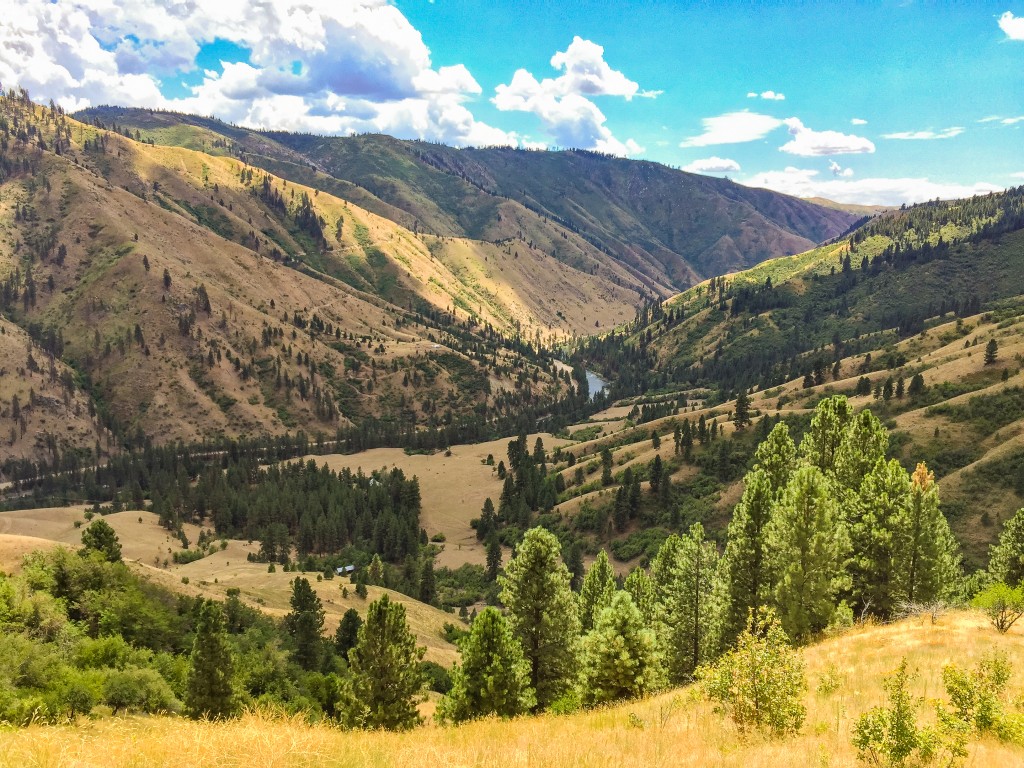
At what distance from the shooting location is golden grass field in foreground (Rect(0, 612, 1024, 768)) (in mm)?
15172

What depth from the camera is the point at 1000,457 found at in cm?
8912

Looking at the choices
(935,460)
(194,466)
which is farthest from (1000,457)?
(194,466)

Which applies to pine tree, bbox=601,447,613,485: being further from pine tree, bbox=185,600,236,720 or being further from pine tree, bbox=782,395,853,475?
pine tree, bbox=185,600,236,720

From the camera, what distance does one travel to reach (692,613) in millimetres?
44000

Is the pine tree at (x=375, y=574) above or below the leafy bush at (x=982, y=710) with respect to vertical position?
below

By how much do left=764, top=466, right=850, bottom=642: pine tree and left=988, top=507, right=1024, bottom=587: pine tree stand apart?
92.7ft

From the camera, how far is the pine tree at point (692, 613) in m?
43.2

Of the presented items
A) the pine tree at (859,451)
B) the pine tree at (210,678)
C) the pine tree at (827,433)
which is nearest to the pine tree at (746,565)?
the pine tree at (859,451)

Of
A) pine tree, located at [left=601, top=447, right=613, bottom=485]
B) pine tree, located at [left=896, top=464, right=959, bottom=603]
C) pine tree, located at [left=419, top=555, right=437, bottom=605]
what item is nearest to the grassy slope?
pine tree, located at [left=419, top=555, right=437, bottom=605]

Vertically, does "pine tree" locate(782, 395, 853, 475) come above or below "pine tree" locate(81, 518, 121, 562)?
above

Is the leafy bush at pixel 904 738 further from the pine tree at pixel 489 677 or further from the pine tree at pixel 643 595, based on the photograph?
the pine tree at pixel 643 595

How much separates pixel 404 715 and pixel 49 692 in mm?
18746

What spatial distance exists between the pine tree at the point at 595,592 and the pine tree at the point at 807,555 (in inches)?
676

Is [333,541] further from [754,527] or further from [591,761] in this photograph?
[591,761]
